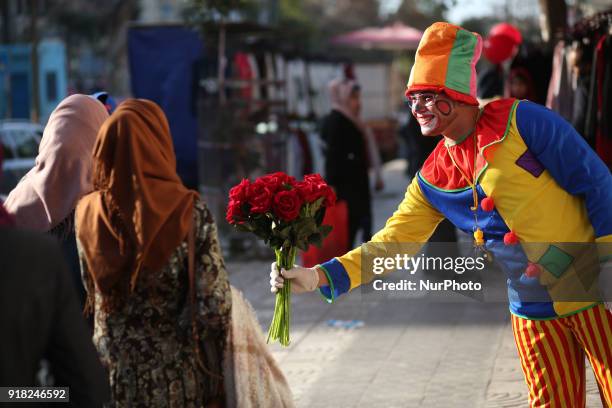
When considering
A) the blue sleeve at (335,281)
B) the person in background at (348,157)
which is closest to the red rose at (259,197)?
the blue sleeve at (335,281)

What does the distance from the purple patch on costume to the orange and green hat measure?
0.33m

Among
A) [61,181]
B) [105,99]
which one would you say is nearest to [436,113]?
[61,181]

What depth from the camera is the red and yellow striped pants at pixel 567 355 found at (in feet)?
13.3

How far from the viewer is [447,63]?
4.28 meters

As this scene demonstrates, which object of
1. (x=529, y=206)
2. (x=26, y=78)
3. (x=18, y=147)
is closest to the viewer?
(x=529, y=206)

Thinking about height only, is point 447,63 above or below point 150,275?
above

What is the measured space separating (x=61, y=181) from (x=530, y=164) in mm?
2218

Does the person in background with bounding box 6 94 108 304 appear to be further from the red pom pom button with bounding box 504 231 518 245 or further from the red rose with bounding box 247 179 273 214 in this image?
the red pom pom button with bounding box 504 231 518 245

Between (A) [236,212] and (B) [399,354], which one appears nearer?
(A) [236,212]

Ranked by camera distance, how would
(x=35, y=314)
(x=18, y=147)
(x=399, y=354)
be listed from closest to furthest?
(x=35, y=314) < (x=399, y=354) < (x=18, y=147)

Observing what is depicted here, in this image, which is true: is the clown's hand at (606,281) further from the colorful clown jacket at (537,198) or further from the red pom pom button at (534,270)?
the red pom pom button at (534,270)

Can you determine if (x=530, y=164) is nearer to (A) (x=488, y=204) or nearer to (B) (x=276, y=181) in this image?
(A) (x=488, y=204)

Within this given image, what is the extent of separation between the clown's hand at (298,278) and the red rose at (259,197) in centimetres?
24

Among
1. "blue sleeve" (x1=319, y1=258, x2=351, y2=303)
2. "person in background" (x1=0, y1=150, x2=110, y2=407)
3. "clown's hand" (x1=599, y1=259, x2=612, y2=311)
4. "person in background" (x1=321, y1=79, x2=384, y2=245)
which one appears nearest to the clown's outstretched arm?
"blue sleeve" (x1=319, y1=258, x2=351, y2=303)
